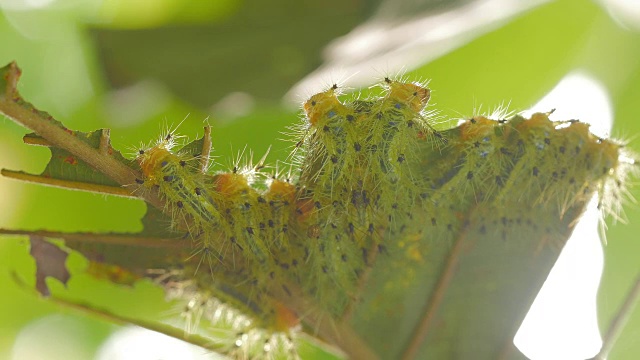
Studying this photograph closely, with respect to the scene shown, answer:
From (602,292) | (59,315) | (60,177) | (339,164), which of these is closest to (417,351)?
(339,164)

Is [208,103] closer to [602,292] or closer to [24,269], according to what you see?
[24,269]

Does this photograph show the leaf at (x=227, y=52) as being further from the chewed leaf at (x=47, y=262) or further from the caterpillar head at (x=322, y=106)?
the chewed leaf at (x=47, y=262)

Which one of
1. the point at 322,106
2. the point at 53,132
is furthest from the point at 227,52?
the point at 53,132

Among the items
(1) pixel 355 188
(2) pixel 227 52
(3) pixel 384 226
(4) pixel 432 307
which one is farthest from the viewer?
(2) pixel 227 52

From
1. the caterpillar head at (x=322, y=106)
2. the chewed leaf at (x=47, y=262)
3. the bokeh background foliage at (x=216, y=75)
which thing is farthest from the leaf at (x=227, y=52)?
the chewed leaf at (x=47, y=262)

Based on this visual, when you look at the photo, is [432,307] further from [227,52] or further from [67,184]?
[227,52]

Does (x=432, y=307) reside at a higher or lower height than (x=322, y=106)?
lower

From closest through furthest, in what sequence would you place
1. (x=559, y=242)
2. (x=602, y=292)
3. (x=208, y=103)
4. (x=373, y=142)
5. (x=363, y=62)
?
(x=373, y=142), (x=559, y=242), (x=363, y=62), (x=602, y=292), (x=208, y=103)
